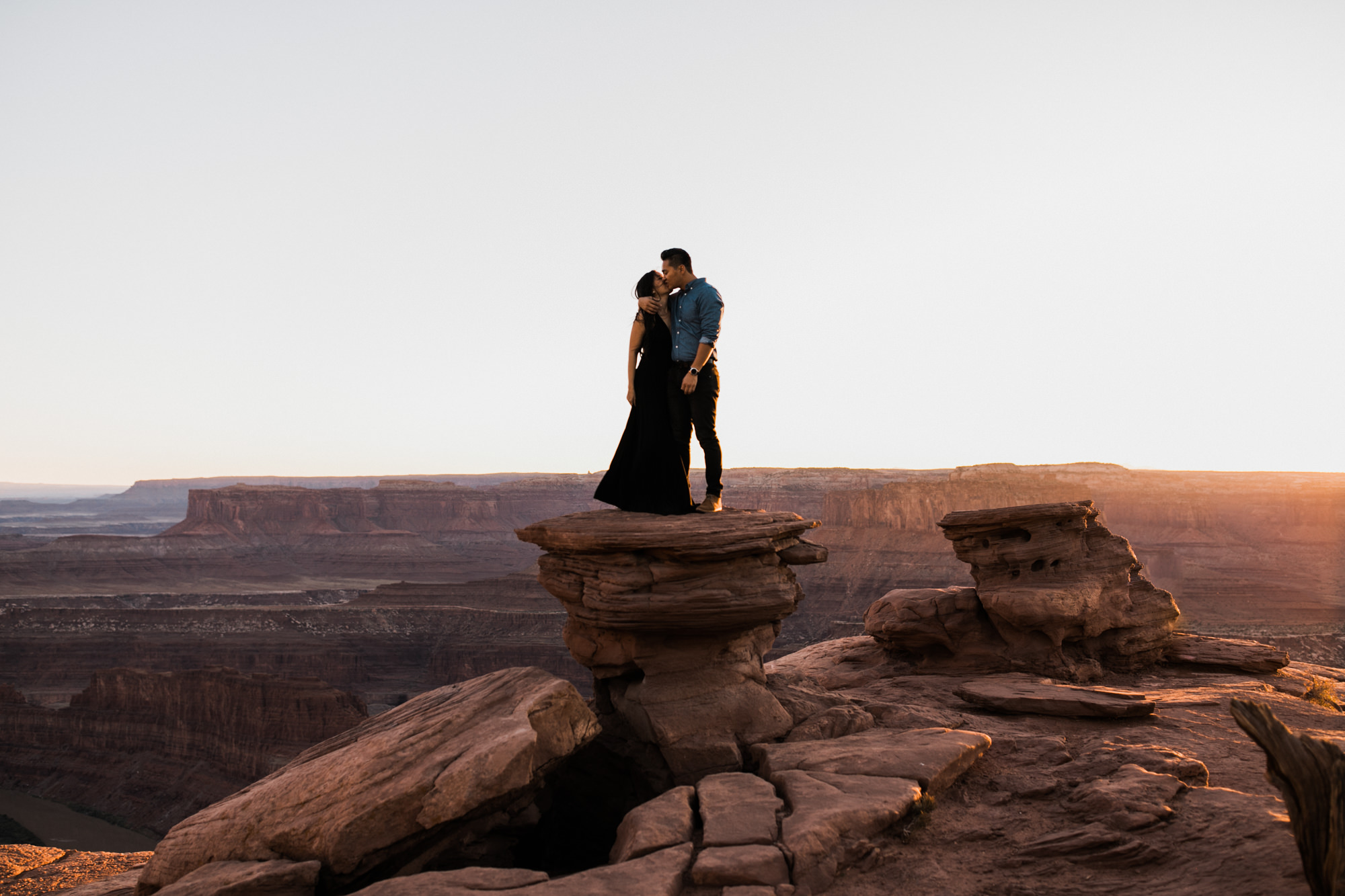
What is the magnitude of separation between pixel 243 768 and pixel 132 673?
318 inches

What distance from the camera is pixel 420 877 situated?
489cm

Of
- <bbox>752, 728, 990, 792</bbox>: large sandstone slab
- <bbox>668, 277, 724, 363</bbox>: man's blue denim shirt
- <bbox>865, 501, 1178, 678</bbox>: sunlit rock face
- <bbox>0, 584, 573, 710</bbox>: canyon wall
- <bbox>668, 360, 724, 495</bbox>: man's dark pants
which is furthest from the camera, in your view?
<bbox>0, 584, 573, 710</bbox>: canyon wall

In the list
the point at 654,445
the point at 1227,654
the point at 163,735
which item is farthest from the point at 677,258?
the point at 163,735

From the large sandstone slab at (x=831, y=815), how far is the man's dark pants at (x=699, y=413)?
9.90 ft

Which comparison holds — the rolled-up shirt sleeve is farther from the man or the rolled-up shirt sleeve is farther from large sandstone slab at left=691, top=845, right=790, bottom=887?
large sandstone slab at left=691, top=845, right=790, bottom=887

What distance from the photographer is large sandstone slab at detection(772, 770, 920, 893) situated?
477cm

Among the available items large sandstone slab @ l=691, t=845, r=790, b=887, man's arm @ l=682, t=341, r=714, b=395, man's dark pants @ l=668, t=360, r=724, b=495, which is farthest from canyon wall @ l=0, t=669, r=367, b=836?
large sandstone slab @ l=691, t=845, r=790, b=887

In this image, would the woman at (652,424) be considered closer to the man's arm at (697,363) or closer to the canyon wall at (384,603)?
the man's arm at (697,363)

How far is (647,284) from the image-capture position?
8.05m

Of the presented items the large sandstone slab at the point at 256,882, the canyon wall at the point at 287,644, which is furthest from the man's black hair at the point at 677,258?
the canyon wall at the point at 287,644

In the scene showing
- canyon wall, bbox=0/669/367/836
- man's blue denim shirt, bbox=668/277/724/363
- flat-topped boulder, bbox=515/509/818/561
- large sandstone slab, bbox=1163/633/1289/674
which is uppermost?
man's blue denim shirt, bbox=668/277/724/363

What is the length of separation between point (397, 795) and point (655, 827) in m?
1.95

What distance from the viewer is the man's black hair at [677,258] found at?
789 cm

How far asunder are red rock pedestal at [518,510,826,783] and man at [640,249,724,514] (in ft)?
2.18
